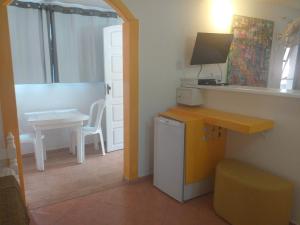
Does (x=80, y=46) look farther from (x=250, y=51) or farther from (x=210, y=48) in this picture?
(x=250, y=51)

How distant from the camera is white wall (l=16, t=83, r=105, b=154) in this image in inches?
148

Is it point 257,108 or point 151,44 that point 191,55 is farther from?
point 257,108

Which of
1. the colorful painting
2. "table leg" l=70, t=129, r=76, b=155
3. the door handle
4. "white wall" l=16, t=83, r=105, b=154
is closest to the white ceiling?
the colorful painting

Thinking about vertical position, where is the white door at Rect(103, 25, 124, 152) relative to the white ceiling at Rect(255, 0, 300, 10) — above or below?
below

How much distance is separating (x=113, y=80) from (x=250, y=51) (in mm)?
2085

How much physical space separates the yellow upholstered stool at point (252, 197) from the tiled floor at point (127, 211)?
0.22 metres

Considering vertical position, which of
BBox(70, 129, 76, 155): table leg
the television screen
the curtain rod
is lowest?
BBox(70, 129, 76, 155): table leg

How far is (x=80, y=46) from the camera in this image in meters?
4.00

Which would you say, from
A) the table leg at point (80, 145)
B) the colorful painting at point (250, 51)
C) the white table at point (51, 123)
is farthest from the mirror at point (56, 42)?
the colorful painting at point (250, 51)

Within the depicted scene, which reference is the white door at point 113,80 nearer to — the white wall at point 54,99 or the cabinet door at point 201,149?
the white wall at point 54,99

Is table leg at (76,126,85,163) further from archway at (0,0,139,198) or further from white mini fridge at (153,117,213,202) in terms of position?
white mini fridge at (153,117,213,202)

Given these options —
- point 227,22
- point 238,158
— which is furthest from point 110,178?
point 227,22

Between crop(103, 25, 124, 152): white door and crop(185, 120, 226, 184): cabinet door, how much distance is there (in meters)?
1.71

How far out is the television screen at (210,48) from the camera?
2.98 m
